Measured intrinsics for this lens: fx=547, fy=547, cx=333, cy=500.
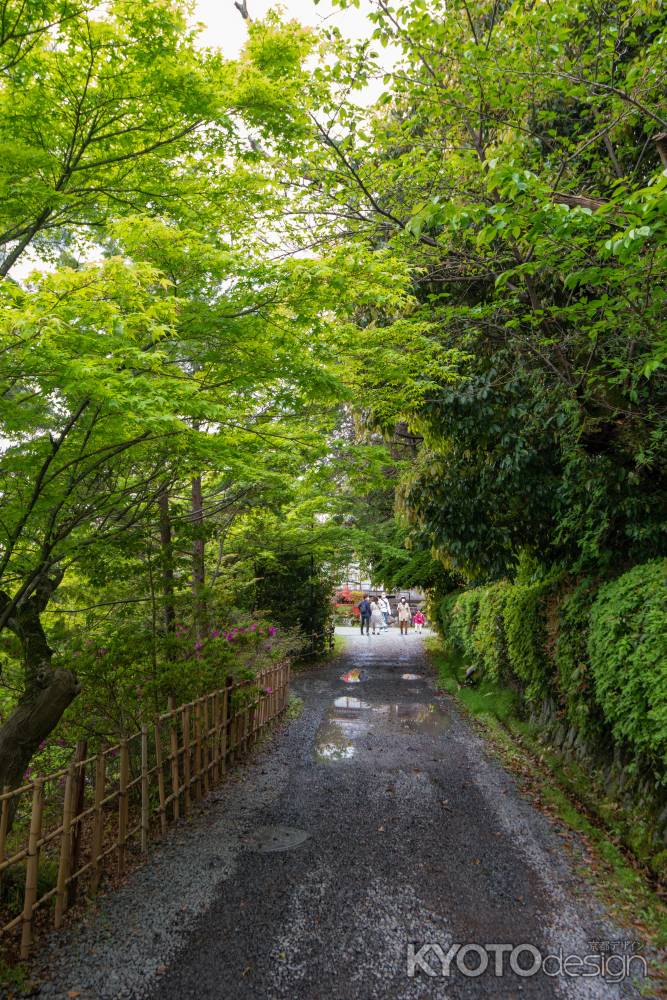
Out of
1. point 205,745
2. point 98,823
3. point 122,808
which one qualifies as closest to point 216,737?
point 205,745

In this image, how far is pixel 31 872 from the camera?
375cm

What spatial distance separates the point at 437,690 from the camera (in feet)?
42.0

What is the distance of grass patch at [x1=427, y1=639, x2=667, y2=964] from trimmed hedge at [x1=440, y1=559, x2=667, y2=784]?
0.61 metres

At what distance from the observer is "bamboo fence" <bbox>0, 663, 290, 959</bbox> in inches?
153

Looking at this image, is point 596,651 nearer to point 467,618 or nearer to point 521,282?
point 521,282

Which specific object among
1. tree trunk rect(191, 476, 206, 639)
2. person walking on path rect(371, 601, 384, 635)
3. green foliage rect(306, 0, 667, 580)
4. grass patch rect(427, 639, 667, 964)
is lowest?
grass patch rect(427, 639, 667, 964)

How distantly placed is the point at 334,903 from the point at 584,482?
4879 millimetres

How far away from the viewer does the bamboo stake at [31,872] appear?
11.9 ft

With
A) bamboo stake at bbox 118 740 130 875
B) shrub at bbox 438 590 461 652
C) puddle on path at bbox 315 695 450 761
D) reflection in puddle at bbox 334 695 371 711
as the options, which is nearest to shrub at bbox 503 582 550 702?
puddle on path at bbox 315 695 450 761

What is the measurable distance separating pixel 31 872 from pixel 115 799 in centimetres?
277

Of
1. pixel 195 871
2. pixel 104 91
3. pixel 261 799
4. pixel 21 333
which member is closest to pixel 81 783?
pixel 195 871

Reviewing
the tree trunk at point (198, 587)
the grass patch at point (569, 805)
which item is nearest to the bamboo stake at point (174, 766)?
the tree trunk at point (198, 587)

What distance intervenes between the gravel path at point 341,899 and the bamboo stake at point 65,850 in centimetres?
19

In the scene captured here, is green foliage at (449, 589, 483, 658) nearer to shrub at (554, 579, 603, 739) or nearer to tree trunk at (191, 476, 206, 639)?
shrub at (554, 579, 603, 739)
